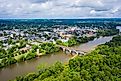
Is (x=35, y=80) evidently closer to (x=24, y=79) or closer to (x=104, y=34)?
(x=24, y=79)

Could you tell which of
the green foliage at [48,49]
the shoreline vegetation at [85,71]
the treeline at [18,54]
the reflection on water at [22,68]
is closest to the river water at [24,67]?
the reflection on water at [22,68]

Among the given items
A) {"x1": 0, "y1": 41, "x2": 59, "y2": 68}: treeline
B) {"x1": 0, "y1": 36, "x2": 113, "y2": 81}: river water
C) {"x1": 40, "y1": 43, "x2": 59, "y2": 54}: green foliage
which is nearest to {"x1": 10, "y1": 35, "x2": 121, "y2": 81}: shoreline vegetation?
{"x1": 0, "y1": 36, "x2": 113, "y2": 81}: river water

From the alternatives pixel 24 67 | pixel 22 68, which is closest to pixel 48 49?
pixel 24 67

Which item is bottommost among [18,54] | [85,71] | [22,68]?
[22,68]

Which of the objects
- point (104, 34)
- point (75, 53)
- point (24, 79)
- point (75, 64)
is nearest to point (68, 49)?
point (75, 53)

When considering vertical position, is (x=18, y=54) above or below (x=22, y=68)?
above

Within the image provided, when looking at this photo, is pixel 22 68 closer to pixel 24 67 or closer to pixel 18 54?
pixel 24 67

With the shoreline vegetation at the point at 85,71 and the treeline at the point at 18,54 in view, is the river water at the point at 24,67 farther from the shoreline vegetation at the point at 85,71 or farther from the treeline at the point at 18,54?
the shoreline vegetation at the point at 85,71

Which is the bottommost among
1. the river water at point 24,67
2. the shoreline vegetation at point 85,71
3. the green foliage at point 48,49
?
the river water at point 24,67

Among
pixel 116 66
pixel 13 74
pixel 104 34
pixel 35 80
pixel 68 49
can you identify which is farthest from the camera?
pixel 104 34

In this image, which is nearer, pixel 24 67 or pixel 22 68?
pixel 22 68

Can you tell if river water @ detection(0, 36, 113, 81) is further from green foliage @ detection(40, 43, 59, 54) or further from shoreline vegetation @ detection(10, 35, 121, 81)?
shoreline vegetation @ detection(10, 35, 121, 81)
